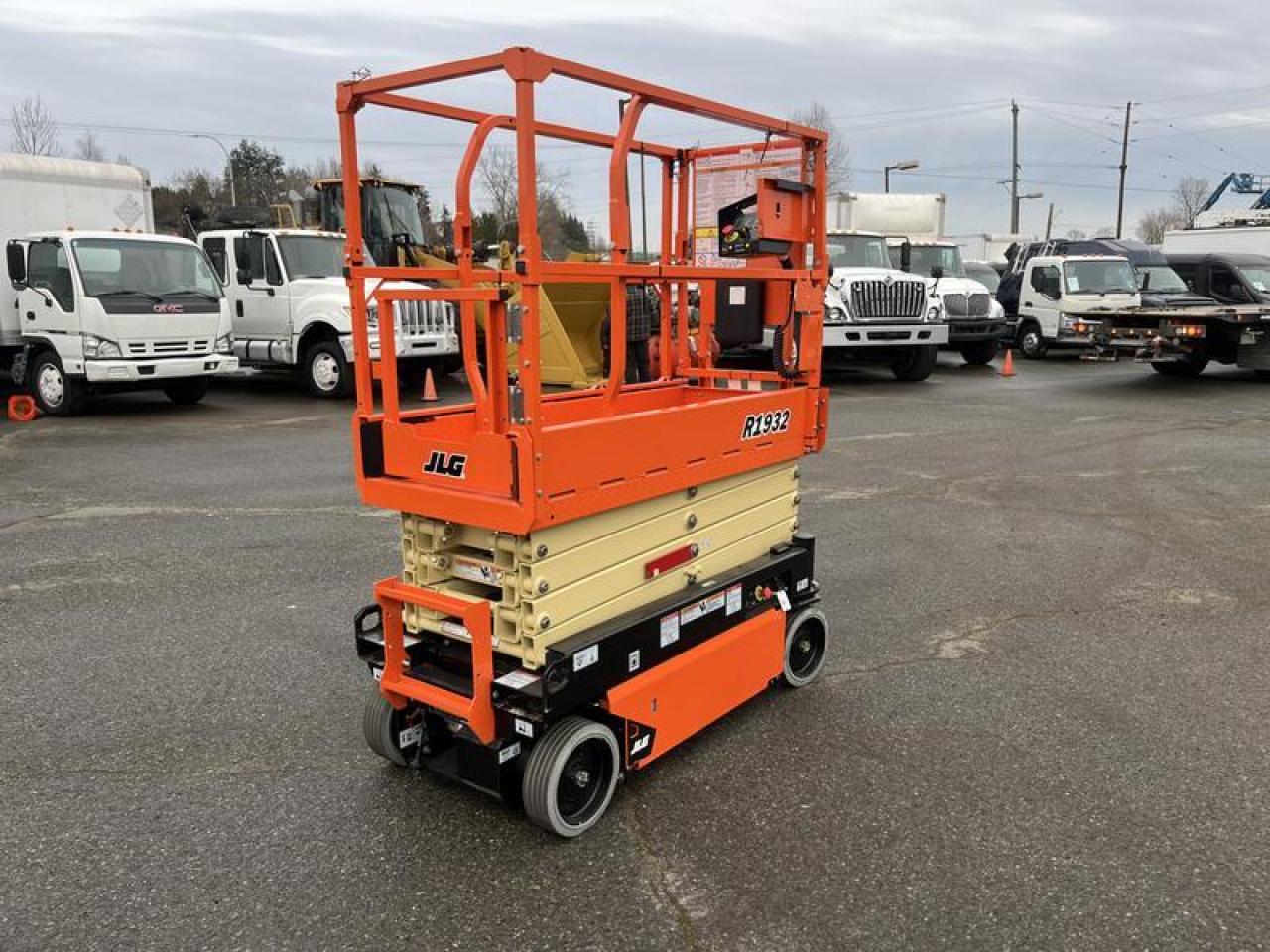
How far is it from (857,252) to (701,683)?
570 inches

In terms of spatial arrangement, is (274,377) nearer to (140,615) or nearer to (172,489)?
(172,489)

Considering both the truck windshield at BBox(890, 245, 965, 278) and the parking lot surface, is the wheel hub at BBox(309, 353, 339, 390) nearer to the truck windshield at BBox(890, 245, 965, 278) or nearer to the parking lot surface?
the parking lot surface

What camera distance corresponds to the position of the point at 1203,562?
20.8 ft

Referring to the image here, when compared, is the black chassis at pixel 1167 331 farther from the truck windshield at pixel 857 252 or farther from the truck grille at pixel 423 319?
the truck grille at pixel 423 319

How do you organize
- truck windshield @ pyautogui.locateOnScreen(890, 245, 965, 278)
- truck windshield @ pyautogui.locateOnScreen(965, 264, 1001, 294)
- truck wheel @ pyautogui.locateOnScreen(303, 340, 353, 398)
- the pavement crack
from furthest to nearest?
truck windshield @ pyautogui.locateOnScreen(965, 264, 1001, 294) < truck windshield @ pyautogui.locateOnScreen(890, 245, 965, 278) < truck wheel @ pyautogui.locateOnScreen(303, 340, 353, 398) < the pavement crack

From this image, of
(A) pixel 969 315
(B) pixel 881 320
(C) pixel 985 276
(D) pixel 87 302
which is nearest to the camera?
(D) pixel 87 302

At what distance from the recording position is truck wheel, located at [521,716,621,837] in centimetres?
322

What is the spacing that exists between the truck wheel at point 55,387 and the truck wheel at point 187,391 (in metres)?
1.28

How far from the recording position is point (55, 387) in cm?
1276

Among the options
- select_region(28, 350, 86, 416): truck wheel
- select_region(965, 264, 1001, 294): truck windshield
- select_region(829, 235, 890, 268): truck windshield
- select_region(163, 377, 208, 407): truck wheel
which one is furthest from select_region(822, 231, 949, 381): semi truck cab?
select_region(28, 350, 86, 416): truck wheel

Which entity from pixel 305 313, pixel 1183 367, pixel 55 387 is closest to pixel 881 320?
pixel 1183 367

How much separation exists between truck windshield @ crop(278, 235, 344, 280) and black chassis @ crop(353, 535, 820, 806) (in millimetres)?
11912

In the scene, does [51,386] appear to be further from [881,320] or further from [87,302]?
[881,320]

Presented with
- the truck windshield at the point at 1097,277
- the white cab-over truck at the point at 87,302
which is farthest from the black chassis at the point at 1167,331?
the white cab-over truck at the point at 87,302
